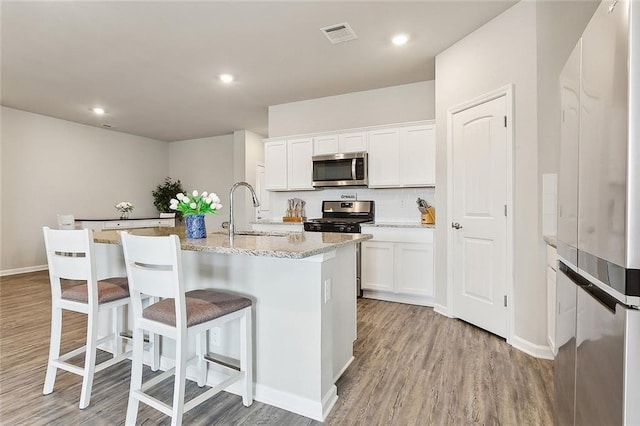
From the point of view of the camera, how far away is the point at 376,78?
4.16 meters

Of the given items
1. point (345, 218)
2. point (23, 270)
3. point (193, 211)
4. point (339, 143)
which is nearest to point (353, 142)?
point (339, 143)

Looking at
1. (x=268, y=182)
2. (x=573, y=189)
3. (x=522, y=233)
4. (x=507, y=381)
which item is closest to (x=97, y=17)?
(x=268, y=182)

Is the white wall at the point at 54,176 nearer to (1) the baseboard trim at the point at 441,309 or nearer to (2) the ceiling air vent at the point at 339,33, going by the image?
(2) the ceiling air vent at the point at 339,33

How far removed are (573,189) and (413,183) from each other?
9.46ft

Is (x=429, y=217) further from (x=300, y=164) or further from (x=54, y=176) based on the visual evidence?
(x=54, y=176)

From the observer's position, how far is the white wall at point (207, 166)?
7.36 metres

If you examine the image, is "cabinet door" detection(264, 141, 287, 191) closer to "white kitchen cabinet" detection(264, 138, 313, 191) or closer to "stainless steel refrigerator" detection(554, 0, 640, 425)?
"white kitchen cabinet" detection(264, 138, 313, 191)

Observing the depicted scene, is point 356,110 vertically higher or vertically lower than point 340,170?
higher

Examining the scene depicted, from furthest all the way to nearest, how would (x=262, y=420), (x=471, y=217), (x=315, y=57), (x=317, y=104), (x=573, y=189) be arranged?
(x=317, y=104), (x=315, y=57), (x=471, y=217), (x=262, y=420), (x=573, y=189)

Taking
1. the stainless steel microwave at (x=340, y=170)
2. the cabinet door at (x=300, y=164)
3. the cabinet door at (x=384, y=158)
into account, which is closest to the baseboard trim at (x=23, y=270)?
the cabinet door at (x=300, y=164)

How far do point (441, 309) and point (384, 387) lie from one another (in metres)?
1.66

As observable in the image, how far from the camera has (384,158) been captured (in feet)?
14.0

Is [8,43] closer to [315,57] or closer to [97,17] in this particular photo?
[97,17]

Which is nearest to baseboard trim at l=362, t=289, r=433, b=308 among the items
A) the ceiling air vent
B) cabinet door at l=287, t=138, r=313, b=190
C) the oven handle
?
cabinet door at l=287, t=138, r=313, b=190
